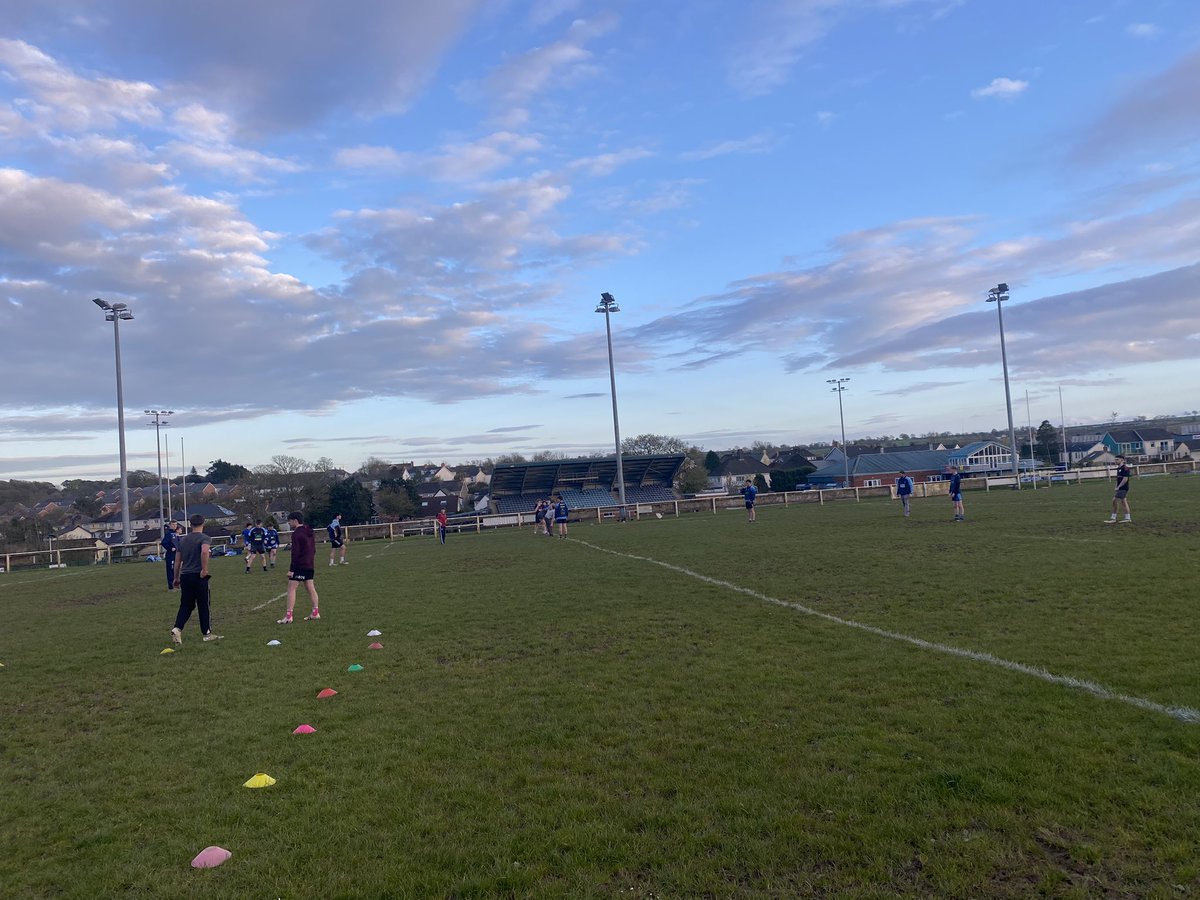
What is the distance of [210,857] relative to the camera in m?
4.13

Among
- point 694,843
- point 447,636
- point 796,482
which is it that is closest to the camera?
point 694,843

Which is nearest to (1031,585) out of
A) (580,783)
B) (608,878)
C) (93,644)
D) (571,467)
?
(580,783)

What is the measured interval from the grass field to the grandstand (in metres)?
49.3

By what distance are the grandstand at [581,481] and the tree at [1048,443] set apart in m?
69.0

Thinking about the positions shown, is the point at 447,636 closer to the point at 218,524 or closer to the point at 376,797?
the point at 376,797

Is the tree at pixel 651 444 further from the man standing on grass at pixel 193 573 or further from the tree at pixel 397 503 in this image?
the man standing on grass at pixel 193 573

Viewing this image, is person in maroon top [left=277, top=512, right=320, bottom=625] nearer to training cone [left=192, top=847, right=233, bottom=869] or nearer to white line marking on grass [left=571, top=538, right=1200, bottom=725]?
white line marking on grass [left=571, top=538, right=1200, bottom=725]

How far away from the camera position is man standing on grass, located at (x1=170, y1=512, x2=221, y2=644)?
Answer: 10.9 m

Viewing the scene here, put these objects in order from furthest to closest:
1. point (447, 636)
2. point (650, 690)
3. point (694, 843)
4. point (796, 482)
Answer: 1. point (796, 482)
2. point (447, 636)
3. point (650, 690)
4. point (694, 843)

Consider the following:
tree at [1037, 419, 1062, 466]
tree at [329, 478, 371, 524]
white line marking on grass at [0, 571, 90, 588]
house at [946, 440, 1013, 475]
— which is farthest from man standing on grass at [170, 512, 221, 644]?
tree at [1037, 419, 1062, 466]

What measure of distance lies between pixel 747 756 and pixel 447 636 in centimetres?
599

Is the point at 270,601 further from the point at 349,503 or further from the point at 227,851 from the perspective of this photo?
the point at 349,503

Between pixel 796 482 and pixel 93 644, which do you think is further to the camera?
pixel 796 482

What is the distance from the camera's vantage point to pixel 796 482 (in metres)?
86.4
